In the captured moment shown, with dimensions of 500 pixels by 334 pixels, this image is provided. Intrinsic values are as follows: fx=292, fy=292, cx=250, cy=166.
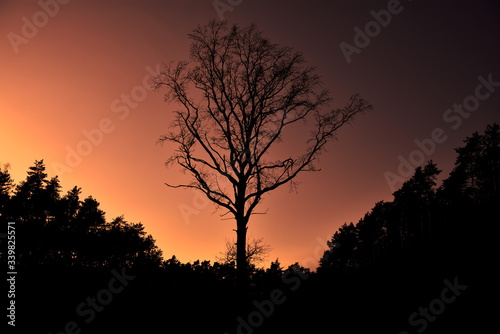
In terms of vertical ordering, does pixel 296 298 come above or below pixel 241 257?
below

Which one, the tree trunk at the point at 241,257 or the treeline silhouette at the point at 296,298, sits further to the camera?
the tree trunk at the point at 241,257

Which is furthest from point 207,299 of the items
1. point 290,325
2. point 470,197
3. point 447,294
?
point 470,197

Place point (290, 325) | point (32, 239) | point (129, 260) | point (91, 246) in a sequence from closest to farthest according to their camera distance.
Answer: point (290, 325) → point (32, 239) → point (91, 246) → point (129, 260)

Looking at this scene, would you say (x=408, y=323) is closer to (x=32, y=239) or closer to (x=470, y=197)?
(x=470, y=197)

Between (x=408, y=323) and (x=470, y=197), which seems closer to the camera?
(x=408, y=323)

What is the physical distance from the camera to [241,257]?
1189 cm

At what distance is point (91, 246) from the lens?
161ft

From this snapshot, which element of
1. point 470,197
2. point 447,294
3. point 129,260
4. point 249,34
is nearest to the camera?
point 447,294

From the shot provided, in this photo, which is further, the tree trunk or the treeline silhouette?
the tree trunk

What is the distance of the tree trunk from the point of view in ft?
37.2

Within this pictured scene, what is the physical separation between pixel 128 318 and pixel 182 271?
50.0 ft

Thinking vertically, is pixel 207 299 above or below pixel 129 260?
below

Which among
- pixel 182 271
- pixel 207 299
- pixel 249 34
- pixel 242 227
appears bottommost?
pixel 207 299

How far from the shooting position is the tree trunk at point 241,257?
11329 mm
